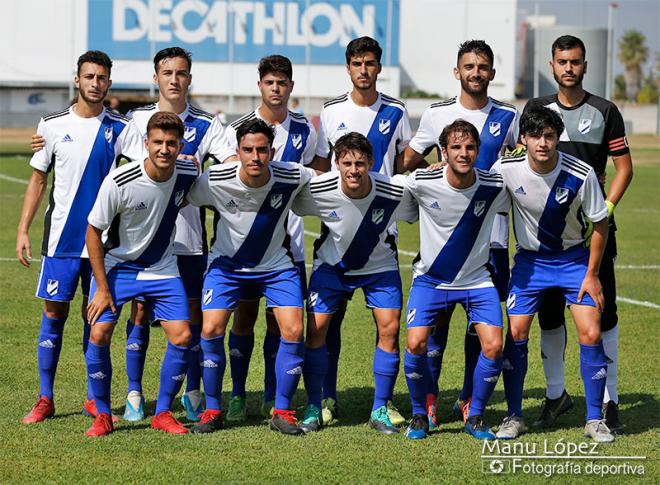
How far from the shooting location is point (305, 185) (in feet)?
21.0

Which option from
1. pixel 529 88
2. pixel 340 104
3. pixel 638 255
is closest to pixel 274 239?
pixel 340 104

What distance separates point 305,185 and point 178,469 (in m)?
1.85

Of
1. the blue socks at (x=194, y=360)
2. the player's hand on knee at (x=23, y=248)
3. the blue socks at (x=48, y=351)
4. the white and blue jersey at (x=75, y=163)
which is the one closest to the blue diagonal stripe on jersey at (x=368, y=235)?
the blue socks at (x=194, y=360)

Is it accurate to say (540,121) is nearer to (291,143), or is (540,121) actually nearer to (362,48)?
(362,48)

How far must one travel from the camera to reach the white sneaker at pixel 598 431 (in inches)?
241

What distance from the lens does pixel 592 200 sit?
616 centimetres

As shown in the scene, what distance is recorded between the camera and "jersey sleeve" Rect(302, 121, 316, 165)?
6816 mm

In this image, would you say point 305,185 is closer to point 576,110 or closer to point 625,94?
point 576,110

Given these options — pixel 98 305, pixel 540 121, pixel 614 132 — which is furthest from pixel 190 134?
pixel 614 132

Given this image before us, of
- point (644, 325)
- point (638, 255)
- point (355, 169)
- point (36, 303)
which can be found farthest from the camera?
point (638, 255)

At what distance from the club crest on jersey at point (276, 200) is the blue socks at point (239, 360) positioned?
3.26 feet

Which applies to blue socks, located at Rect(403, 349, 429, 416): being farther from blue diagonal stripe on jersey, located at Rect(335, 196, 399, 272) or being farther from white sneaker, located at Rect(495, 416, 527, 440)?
blue diagonal stripe on jersey, located at Rect(335, 196, 399, 272)

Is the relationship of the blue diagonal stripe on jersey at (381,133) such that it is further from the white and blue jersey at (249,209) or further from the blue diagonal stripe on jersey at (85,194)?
the blue diagonal stripe on jersey at (85,194)

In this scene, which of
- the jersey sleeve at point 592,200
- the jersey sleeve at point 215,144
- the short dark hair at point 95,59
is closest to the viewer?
the jersey sleeve at point 592,200
